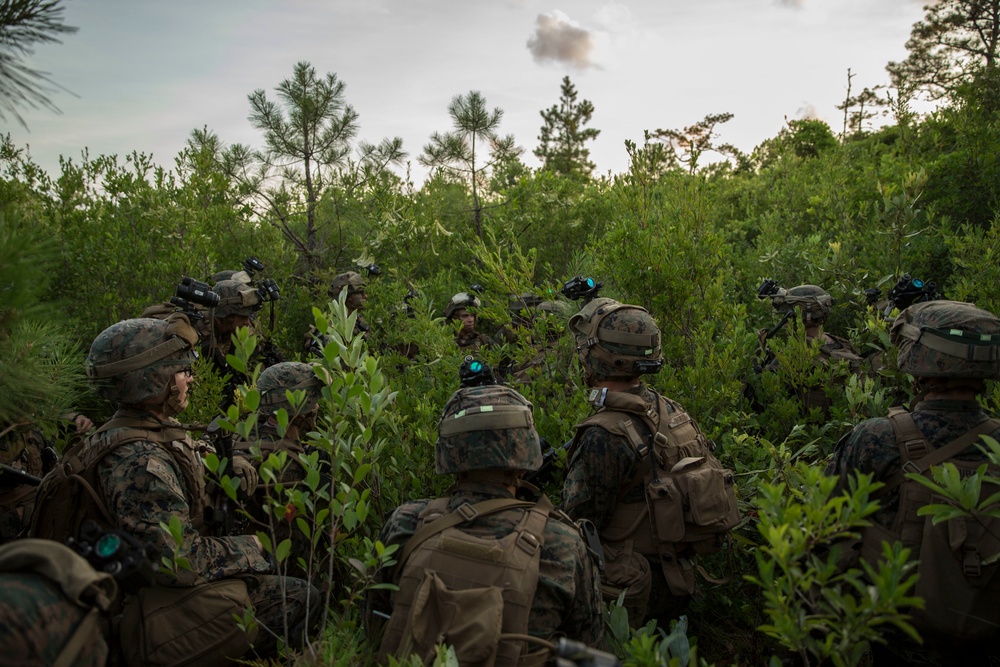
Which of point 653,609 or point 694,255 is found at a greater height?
point 694,255

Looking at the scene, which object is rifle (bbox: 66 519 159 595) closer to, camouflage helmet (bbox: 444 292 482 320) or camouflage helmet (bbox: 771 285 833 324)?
camouflage helmet (bbox: 771 285 833 324)

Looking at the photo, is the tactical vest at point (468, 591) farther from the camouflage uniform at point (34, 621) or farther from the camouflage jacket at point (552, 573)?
the camouflage uniform at point (34, 621)

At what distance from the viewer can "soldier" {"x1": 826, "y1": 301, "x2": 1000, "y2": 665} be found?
254cm

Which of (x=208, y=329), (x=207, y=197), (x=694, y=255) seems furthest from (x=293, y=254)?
(x=694, y=255)

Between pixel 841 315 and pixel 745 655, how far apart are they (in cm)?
510

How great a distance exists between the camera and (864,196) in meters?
9.38

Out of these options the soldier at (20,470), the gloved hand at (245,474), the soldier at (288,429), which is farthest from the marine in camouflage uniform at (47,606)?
the soldier at (20,470)

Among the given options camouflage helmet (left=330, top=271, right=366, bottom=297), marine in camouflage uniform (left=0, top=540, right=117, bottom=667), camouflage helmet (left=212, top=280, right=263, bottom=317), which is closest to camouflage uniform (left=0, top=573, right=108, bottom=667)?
marine in camouflage uniform (left=0, top=540, right=117, bottom=667)

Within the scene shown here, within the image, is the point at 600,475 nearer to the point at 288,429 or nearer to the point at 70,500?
→ the point at 288,429

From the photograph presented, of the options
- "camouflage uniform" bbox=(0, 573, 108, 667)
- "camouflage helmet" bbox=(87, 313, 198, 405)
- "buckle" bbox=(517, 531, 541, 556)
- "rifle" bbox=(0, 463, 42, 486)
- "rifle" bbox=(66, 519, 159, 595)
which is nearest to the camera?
"camouflage uniform" bbox=(0, 573, 108, 667)

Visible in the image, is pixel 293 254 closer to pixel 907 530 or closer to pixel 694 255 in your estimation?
pixel 694 255

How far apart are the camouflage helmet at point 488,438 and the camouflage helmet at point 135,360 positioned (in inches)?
59.9

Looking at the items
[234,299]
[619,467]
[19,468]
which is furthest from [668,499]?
[234,299]

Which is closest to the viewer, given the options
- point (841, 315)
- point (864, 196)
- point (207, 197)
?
point (841, 315)
